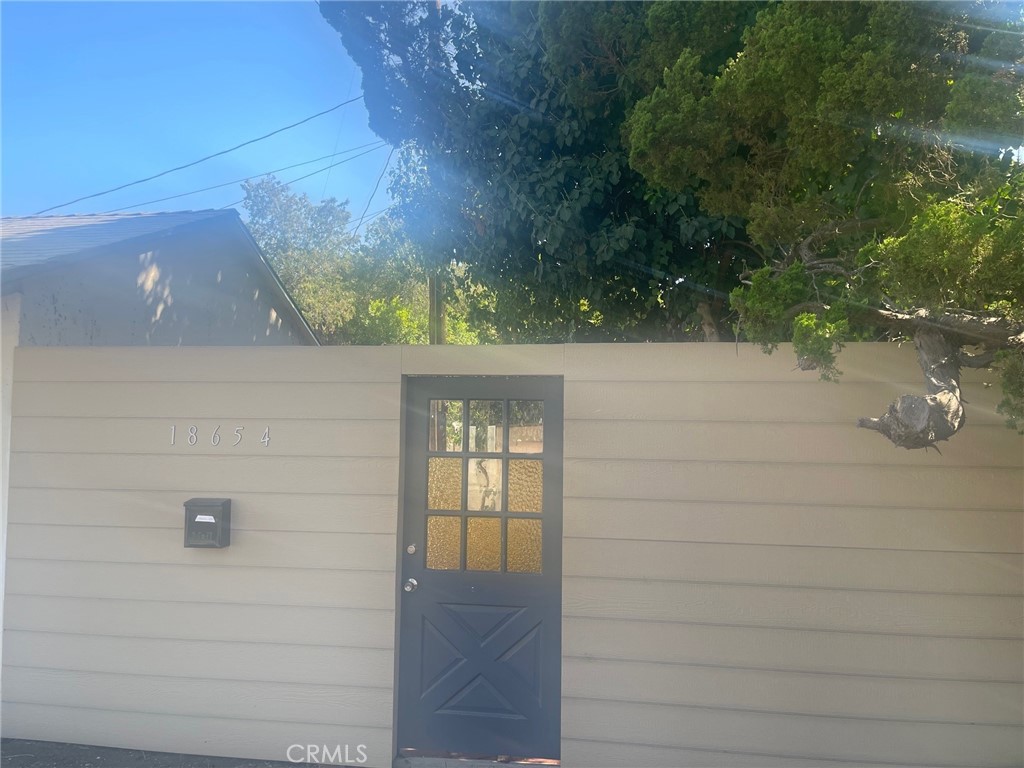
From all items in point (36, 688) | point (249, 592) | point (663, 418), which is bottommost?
point (36, 688)

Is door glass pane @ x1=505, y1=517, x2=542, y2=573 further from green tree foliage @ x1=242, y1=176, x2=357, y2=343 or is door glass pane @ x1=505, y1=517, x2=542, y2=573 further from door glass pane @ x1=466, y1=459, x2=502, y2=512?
green tree foliage @ x1=242, y1=176, x2=357, y2=343

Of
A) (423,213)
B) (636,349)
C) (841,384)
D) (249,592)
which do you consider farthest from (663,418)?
(423,213)

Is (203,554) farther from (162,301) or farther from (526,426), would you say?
(162,301)

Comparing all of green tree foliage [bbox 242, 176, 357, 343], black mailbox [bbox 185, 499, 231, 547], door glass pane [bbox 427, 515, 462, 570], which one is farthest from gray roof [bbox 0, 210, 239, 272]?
green tree foliage [bbox 242, 176, 357, 343]

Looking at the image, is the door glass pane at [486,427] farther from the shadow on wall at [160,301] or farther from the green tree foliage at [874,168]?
the shadow on wall at [160,301]

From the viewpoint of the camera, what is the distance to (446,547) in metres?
4.18

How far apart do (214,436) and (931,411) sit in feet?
11.7

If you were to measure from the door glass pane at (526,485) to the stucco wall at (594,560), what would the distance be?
0.63 feet

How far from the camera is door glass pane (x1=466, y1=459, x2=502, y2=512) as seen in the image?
4.15 m

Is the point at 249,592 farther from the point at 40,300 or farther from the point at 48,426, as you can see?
the point at 40,300

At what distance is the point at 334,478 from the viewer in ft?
13.9

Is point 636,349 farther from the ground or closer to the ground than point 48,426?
farther from the ground

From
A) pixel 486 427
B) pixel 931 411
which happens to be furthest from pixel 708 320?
pixel 931 411

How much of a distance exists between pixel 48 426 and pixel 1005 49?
5166mm
